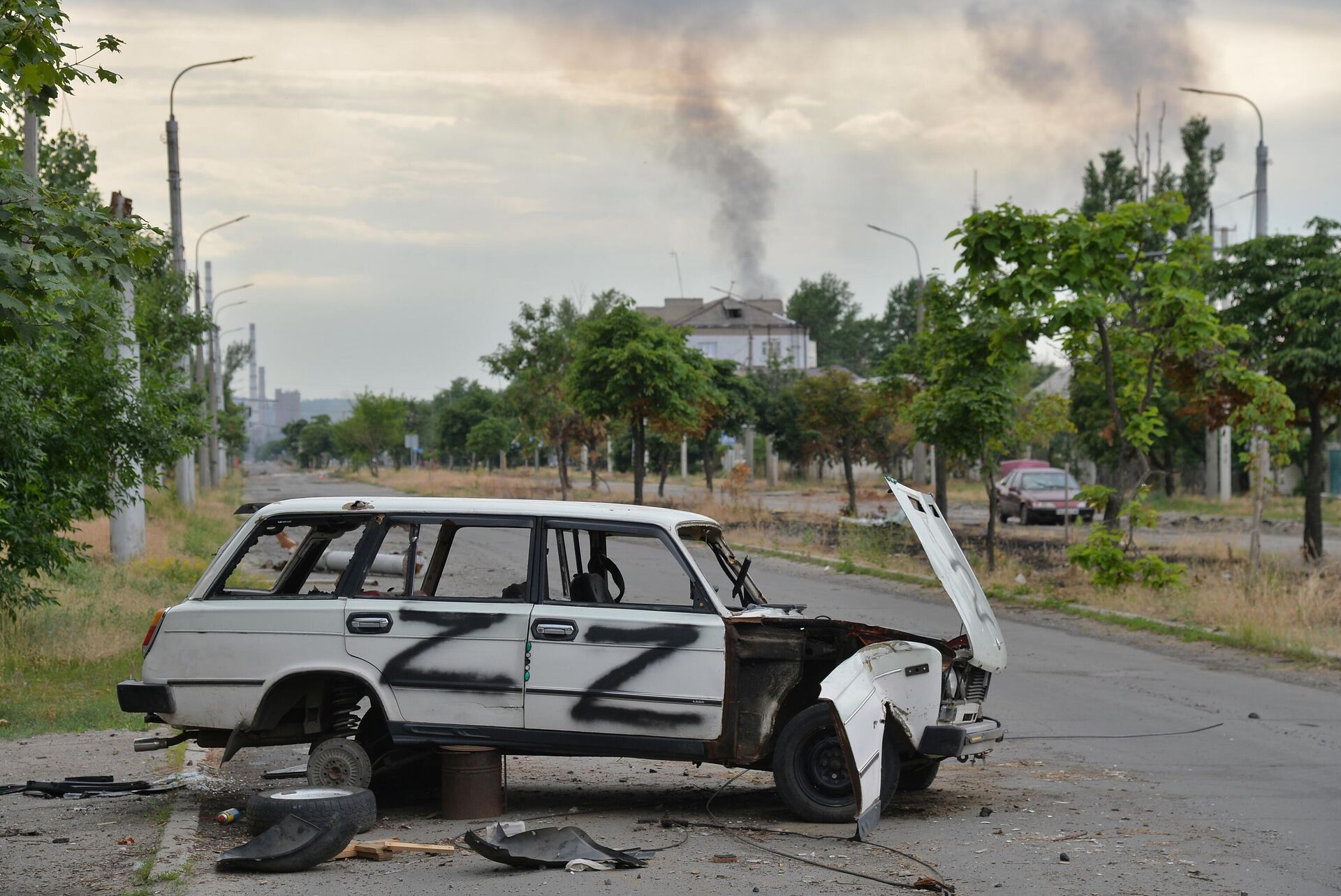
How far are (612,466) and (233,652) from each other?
285ft

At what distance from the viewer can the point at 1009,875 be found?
6.36m

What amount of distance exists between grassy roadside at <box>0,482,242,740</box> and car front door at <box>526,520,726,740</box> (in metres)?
4.75

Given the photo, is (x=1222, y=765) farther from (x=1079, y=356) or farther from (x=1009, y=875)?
(x=1079, y=356)

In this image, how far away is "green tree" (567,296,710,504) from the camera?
39.2 metres

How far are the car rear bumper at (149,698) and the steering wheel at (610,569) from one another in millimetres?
2468

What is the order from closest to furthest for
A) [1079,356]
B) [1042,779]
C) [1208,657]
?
[1042,779] → [1208,657] → [1079,356]

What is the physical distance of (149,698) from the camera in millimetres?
7793

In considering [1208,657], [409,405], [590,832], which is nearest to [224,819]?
[590,832]

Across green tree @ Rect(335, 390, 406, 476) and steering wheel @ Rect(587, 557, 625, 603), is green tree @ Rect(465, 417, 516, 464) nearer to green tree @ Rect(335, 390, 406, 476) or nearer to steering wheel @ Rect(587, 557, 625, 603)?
green tree @ Rect(335, 390, 406, 476)

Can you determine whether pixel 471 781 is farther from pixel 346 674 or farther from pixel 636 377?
pixel 636 377

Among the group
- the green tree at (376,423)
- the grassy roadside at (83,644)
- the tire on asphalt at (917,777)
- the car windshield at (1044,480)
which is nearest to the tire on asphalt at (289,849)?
the tire on asphalt at (917,777)

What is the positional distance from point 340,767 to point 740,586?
2536 mm

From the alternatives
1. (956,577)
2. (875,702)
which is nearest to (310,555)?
(875,702)

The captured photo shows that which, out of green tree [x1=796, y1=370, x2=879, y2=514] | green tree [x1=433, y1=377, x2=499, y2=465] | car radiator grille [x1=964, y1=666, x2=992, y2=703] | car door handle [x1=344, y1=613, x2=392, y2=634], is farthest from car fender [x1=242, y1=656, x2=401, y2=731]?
green tree [x1=433, y1=377, x2=499, y2=465]
